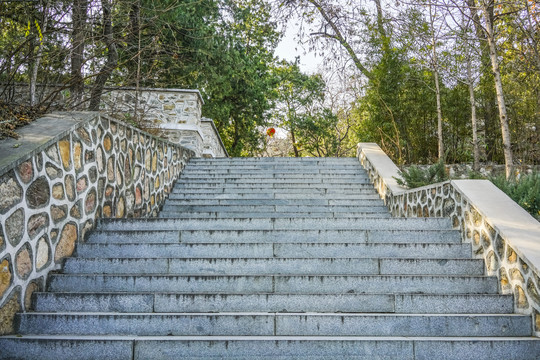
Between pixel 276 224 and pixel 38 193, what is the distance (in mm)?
2139

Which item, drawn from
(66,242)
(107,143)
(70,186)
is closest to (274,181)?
(107,143)

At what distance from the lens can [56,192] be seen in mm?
3439

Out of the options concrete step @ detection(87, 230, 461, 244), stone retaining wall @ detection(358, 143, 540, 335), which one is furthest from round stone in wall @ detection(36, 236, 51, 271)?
stone retaining wall @ detection(358, 143, 540, 335)

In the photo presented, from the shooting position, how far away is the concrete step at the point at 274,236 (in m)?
3.95

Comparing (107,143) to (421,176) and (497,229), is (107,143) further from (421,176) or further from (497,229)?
(421,176)

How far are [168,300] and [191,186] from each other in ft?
14.6

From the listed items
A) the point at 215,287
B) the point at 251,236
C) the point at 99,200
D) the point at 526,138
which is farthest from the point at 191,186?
the point at 526,138

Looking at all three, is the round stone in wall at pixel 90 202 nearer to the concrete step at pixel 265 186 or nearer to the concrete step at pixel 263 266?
the concrete step at pixel 263 266

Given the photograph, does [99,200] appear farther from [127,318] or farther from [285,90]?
[285,90]

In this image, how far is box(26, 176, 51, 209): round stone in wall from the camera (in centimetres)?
307

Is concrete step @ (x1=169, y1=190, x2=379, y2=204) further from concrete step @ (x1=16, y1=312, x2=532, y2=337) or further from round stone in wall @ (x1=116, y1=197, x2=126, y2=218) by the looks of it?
concrete step @ (x1=16, y1=312, x2=532, y2=337)

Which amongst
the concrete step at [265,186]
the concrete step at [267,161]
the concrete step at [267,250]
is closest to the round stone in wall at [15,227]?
the concrete step at [267,250]

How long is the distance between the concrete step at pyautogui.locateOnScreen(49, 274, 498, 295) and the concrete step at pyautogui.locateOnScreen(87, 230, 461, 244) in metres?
0.71

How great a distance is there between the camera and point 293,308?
2984 millimetres
